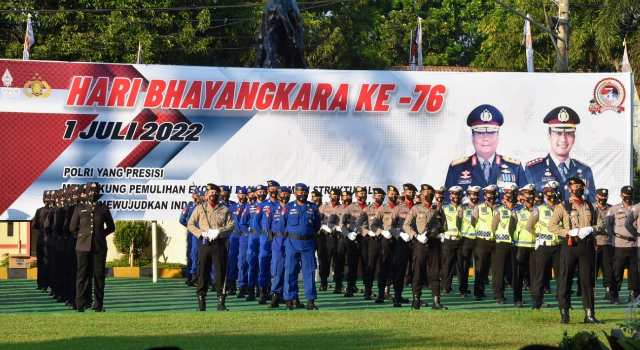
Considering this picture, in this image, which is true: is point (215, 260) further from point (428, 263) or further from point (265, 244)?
point (428, 263)

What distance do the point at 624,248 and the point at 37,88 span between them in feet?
35.2

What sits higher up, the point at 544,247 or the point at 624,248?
the point at 544,247

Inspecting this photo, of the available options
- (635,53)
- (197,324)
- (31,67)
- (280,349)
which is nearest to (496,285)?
(197,324)

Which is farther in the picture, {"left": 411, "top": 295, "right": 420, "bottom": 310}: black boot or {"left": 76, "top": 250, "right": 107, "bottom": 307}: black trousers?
{"left": 411, "top": 295, "right": 420, "bottom": 310}: black boot

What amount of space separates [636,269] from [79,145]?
33.0 feet

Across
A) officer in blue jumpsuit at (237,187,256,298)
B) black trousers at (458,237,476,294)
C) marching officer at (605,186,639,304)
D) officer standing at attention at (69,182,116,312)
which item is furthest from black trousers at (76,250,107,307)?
marching officer at (605,186,639,304)

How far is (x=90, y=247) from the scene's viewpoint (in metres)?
16.5

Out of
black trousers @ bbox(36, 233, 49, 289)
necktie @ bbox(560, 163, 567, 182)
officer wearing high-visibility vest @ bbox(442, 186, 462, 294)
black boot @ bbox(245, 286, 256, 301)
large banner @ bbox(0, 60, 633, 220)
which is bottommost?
black boot @ bbox(245, 286, 256, 301)

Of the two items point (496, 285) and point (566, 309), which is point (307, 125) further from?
point (566, 309)

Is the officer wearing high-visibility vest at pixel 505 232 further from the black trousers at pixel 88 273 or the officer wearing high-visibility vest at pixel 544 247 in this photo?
the black trousers at pixel 88 273

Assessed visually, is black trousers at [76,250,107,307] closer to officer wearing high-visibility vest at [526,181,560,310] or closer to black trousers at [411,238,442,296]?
black trousers at [411,238,442,296]

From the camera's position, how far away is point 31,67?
1994cm

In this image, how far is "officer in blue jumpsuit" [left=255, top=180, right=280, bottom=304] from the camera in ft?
59.2

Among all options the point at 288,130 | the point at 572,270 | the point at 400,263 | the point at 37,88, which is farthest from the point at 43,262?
the point at 572,270
